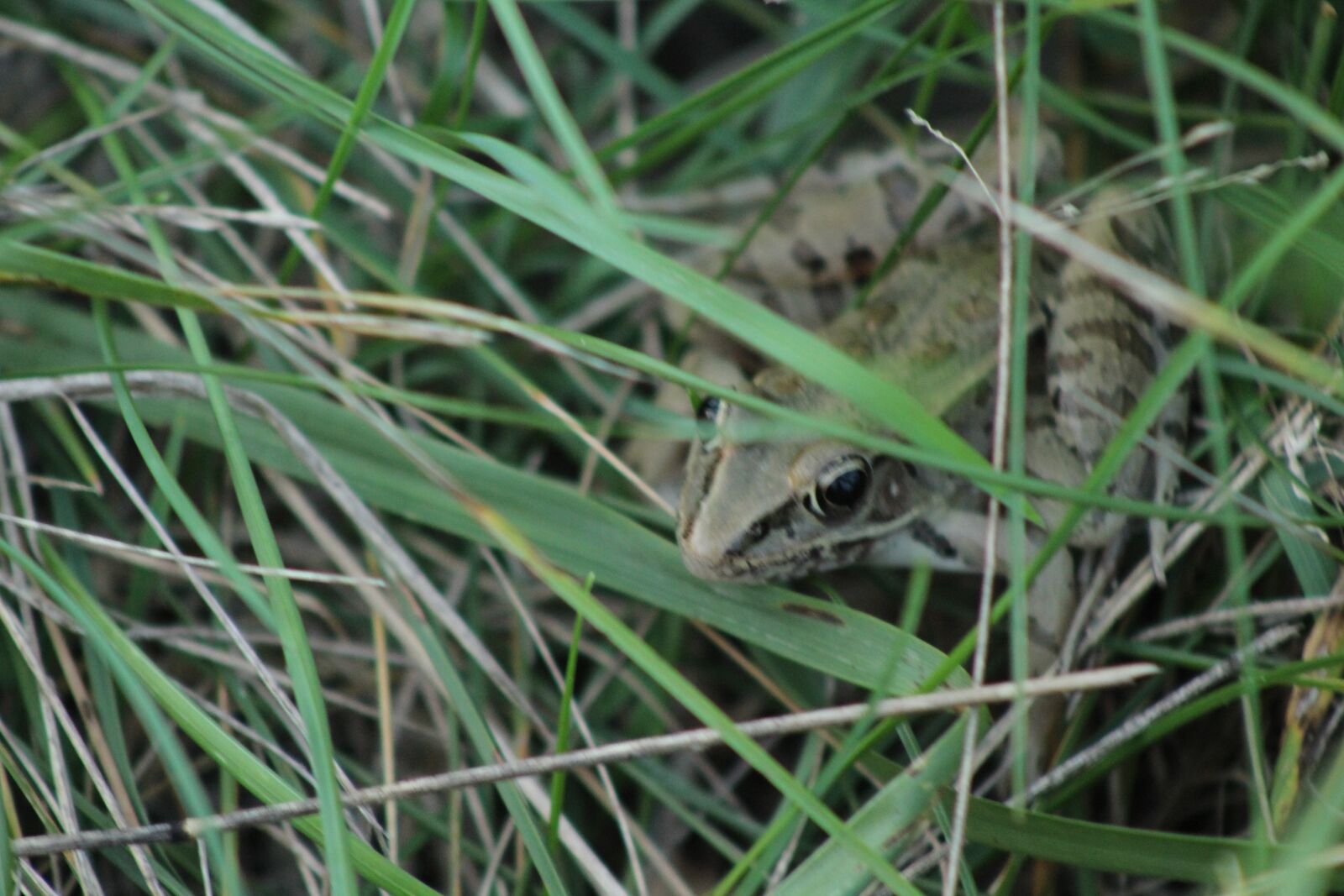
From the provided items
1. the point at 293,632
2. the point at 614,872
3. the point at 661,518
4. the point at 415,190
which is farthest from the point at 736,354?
the point at 293,632

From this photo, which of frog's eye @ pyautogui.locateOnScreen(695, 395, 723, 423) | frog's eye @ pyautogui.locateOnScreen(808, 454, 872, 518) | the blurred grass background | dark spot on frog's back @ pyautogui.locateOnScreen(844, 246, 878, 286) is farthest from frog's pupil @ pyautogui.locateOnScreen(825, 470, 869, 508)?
dark spot on frog's back @ pyautogui.locateOnScreen(844, 246, 878, 286)

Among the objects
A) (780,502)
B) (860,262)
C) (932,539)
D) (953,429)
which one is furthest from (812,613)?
(860,262)

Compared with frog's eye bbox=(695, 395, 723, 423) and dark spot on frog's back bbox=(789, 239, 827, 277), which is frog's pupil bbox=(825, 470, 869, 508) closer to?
frog's eye bbox=(695, 395, 723, 423)

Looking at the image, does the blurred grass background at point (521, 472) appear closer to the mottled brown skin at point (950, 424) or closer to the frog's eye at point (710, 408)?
the mottled brown skin at point (950, 424)

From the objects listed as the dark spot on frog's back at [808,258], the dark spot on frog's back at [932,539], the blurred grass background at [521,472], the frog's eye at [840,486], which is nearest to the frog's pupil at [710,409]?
the blurred grass background at [521,472]

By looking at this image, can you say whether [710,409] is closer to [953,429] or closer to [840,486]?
[840,486]

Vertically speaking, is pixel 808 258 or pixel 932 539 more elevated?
pixel 808 258
